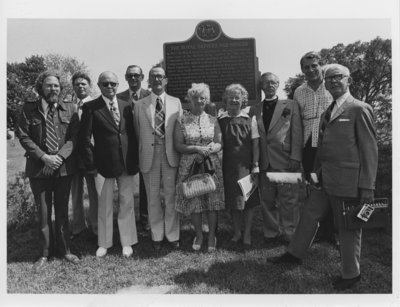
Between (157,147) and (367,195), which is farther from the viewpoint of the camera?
(157,147)

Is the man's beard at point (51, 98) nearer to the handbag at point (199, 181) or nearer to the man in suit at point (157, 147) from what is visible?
the man in suit at point (157, 147)

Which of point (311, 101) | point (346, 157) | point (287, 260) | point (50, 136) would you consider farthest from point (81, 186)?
point (346, 157)

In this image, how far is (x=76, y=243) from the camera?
15.1 ft

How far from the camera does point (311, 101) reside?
4.20 metres

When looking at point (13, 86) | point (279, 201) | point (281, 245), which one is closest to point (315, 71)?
point (279, 201)

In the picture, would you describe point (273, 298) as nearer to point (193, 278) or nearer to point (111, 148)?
point (193, 278)

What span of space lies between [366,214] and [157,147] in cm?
252

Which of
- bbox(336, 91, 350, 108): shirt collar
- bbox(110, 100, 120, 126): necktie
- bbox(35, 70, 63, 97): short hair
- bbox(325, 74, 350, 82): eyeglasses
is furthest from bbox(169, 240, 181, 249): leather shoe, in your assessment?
bbox(325, 74, 350, 82): eyeglasses

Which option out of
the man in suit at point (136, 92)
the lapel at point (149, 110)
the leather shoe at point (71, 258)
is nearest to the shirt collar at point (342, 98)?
the lapel at point (149, 110)

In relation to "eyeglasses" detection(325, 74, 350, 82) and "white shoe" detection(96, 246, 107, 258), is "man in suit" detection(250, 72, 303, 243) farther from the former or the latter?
"white shoe" detection(96, 246, 107, 258)

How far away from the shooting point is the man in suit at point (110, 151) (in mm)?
4000

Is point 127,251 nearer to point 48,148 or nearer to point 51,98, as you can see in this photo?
point 48,148

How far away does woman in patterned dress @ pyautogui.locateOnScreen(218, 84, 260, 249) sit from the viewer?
13.7 feet

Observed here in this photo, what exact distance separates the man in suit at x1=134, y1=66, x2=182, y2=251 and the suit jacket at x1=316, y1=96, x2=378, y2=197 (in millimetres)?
1897
